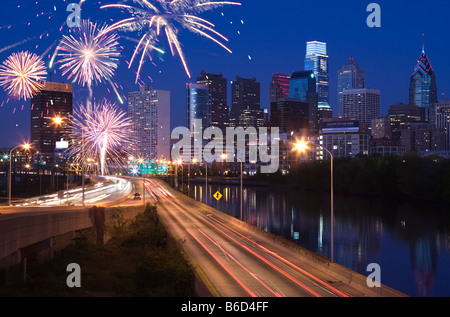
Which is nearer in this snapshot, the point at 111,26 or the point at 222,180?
the point at 111,26

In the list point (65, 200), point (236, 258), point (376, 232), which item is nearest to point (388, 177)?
point (376, 232)

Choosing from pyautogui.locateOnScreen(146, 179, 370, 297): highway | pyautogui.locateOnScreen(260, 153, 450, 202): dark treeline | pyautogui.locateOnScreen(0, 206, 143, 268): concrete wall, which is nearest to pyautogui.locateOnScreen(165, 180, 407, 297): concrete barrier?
pyautogui.locateOnScreen(146, 179, 370, 297): highway

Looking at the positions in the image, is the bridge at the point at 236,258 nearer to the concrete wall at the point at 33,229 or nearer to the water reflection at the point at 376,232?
the concrete wall at the point at 33,229

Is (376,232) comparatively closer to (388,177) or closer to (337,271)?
(337,271)

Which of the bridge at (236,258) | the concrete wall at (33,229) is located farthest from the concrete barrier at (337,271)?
the concrete wall at (33,229)

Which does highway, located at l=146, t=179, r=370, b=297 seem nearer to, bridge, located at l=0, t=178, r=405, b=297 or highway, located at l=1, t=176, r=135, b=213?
bridge, located at l=0, t=178, r=405, b=297
